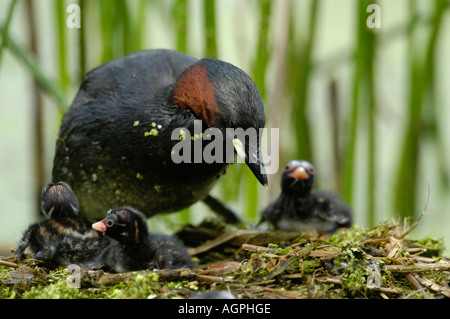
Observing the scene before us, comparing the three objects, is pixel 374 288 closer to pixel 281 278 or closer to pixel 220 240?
pixel 281 278

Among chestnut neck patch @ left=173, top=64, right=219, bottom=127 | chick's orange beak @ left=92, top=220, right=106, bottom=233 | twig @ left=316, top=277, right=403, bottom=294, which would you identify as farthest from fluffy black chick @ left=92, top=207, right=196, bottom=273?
twig @ left=316, top=277, right=403, bottom=294

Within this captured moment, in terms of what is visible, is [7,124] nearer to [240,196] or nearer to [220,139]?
[240,196]

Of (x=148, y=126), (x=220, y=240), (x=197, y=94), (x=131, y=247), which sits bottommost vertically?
(x=220, y=240)

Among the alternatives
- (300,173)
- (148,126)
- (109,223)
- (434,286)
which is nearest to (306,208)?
(300,173)

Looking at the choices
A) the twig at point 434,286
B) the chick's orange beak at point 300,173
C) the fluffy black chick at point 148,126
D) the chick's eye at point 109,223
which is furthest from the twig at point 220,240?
the twig at point 434,286

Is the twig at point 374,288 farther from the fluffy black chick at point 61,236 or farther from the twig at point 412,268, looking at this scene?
the fluffy black chick at point 61,236

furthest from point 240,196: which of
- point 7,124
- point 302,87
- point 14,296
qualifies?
point 7,124
